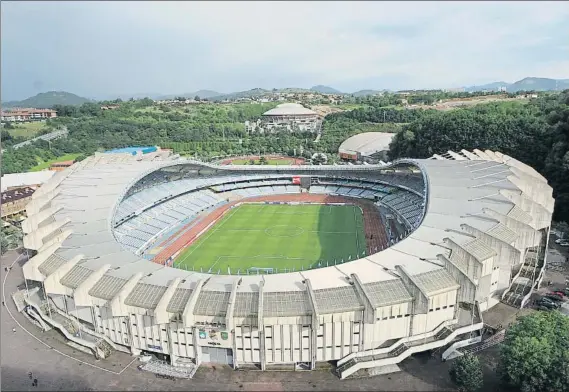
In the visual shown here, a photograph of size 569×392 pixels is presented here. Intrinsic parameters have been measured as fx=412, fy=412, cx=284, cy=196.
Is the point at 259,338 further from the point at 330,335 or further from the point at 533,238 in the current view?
the point at 533,238

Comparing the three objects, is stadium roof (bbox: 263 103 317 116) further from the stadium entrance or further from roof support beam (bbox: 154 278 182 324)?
the stadium entrance

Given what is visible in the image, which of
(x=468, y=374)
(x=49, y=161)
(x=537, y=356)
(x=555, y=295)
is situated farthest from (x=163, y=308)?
(x=49, y=161)

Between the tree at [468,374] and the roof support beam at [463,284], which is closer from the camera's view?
the tree at [468,374]

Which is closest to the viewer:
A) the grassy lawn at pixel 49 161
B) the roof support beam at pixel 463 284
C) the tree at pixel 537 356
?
the tree at pixel 537 356

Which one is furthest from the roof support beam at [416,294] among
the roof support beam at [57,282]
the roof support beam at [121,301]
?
the roof support beam at [57,282]

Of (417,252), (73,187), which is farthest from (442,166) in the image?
(73,187)

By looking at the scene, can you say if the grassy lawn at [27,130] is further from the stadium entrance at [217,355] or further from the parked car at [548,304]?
the parked car at [548,304]
